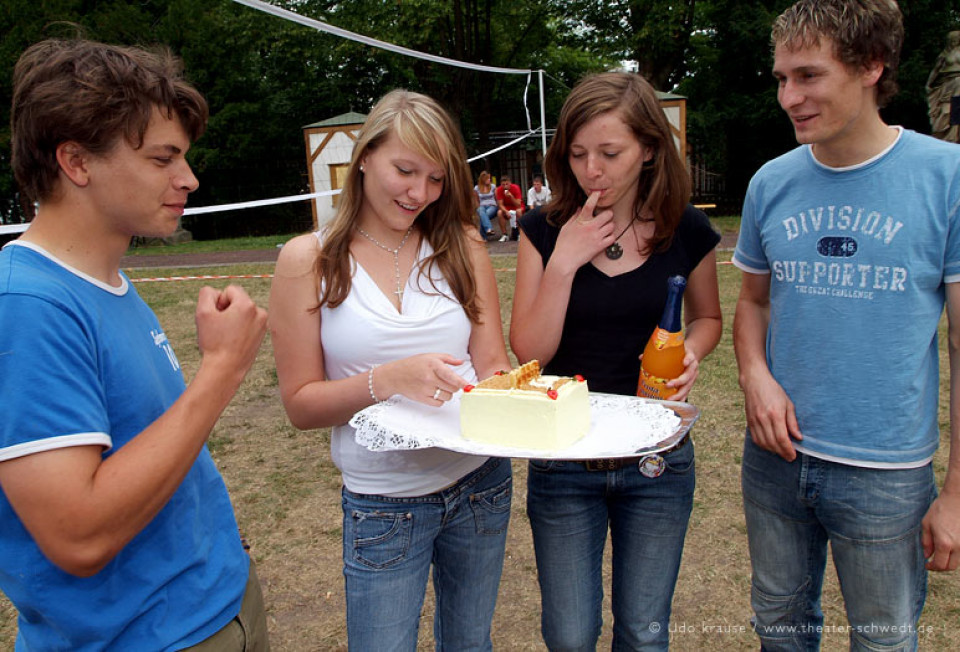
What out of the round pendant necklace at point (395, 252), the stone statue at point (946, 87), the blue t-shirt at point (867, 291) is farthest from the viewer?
the stone statue at point (946, 87)

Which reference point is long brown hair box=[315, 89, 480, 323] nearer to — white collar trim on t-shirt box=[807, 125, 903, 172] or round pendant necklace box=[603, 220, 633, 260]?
round pendant necklace box=[603, 220, 633, 260]

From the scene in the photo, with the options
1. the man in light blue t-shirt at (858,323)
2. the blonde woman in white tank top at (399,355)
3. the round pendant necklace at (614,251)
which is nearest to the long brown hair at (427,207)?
the blonde woman in white tank top at (399,355)

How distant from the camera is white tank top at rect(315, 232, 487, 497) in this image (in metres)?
1.92

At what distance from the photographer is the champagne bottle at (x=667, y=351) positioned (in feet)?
6.86

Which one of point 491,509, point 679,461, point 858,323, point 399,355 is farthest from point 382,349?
point 858,323

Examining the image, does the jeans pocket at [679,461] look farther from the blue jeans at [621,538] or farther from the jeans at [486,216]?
the jeans at [486,216]

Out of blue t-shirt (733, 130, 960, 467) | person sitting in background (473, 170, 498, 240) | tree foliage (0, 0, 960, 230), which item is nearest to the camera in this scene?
blue t-shirt (733, 130, 960, 467)

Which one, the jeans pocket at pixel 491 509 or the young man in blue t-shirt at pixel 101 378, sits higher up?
the young man in blue t-shirt at pixel 101 378

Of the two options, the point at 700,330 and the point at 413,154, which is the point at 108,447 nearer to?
the point at 413,154

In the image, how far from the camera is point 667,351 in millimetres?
2102

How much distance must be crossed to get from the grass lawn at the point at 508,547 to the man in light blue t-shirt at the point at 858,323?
116 cm

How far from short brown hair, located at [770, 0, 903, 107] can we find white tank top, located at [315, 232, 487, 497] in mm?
1241

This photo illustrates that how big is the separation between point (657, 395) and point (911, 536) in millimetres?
775

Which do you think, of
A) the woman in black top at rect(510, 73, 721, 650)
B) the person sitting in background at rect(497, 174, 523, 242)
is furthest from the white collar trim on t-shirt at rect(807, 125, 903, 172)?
the person sitting in background at rect(497, 174, 523, 242)
